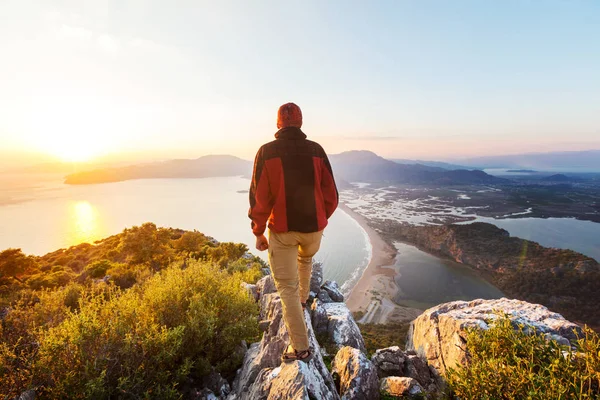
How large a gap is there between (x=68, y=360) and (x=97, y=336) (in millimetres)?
407

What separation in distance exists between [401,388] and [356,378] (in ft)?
4.16

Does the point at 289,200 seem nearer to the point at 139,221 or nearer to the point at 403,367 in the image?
the point at 403,367

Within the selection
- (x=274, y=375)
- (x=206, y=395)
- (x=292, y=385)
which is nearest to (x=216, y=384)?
(x=206, y=395)

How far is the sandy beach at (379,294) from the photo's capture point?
45188mm

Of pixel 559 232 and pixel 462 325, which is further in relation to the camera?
pixel 559 232

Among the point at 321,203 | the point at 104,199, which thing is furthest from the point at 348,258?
the point at 104,199

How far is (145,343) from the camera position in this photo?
4.12 meters

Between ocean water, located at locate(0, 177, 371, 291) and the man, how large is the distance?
1937 inches

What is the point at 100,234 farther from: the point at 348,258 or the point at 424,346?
the point at 424,346

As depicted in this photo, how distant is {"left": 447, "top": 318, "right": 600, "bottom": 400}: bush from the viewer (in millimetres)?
2855

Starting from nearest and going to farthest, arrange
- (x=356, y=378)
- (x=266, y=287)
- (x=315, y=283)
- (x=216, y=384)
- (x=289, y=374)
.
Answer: (x=289, y=374), (x=356, y=378), (x=216, y=384), (x=266, y=287), (x=315, y=283)

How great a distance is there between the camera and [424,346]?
7.64m

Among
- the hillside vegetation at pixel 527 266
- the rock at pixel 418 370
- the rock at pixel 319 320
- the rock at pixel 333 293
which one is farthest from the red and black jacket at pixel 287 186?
the hillside vegetation at pixel 527 266

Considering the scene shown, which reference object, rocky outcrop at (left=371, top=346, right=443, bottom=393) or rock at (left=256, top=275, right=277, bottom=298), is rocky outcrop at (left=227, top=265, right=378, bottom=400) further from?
rock at (left=256, top=275, right=277, bottom=298)
